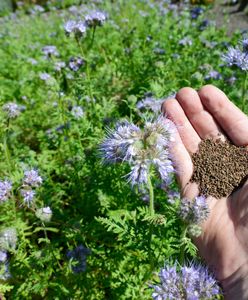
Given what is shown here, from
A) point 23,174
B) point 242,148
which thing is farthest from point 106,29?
point 242,148

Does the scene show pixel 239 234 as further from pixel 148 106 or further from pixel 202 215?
pixel 148 106

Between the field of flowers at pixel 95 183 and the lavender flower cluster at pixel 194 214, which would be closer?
the lavender flower cluster at pixel 194 214

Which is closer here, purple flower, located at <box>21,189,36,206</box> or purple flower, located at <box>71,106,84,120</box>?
purple flower, located at <box>21,189,36,206</box>

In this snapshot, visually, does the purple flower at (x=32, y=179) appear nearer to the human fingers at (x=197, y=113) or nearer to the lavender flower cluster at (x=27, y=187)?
the lavender flower cluster at (x=27, y=187)

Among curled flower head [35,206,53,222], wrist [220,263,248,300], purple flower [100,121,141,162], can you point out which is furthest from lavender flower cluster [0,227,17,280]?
wrist [220,263,248,300]

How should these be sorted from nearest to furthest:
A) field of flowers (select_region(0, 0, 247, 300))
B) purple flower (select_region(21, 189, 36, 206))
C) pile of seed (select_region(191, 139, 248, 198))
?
field of flowers (select_region(0, 0, 247, 300)) → pile of seed (select_region(191, 139, 248, 198)) → purple flower (select_region(21, 189, 36, 206))

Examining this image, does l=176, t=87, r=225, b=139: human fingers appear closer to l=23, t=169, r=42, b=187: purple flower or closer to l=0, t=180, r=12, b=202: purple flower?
l=23, t=169, r=42, b=187: purple flower

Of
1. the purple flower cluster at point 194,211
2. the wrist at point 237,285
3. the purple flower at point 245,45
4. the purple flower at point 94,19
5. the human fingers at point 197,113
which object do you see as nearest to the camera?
the wrist at point 237,285

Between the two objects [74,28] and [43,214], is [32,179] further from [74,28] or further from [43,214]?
[74,28]

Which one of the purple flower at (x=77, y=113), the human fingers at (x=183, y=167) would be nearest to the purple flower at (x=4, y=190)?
the purple flower at (x=77, y=113)
